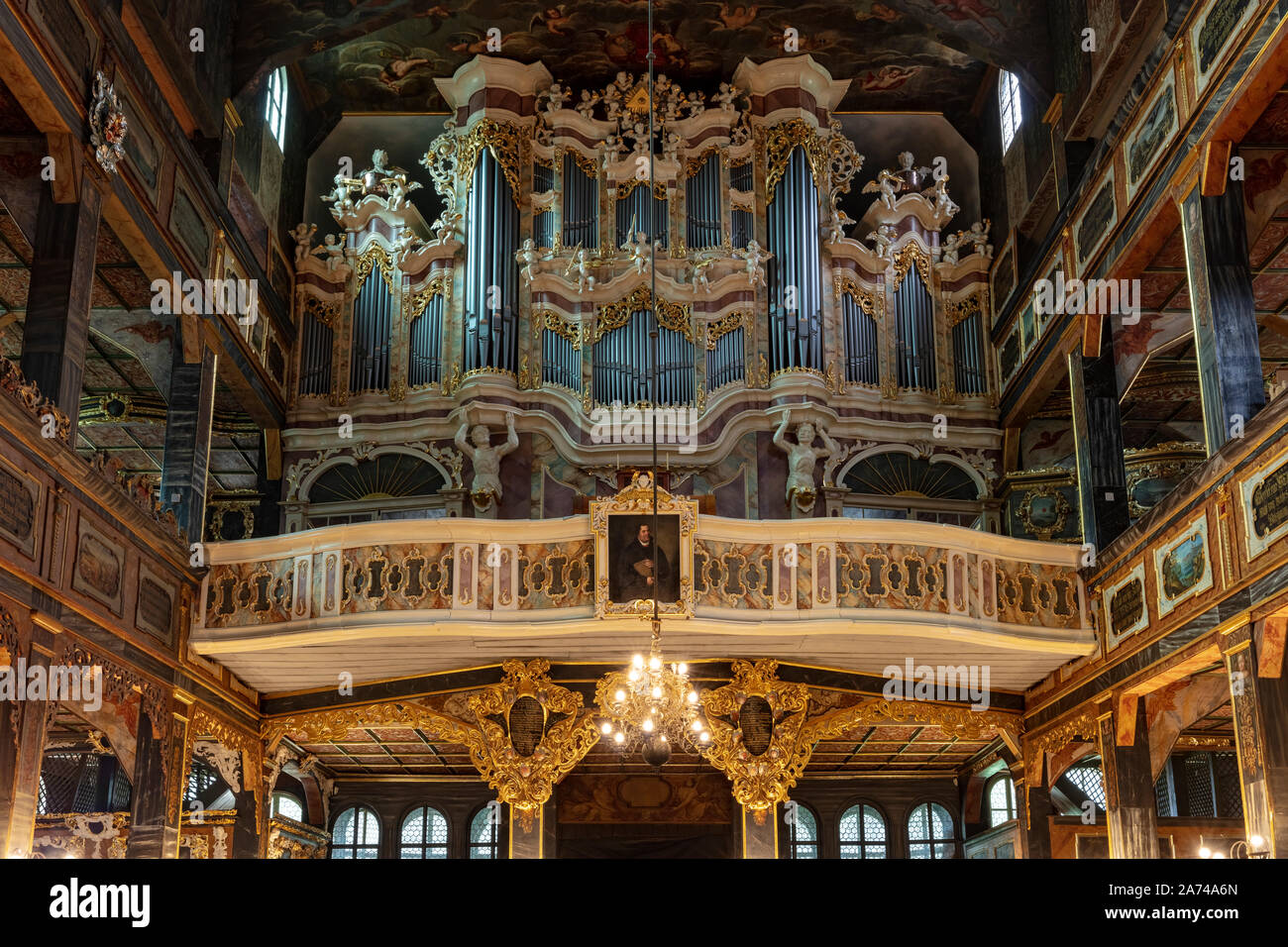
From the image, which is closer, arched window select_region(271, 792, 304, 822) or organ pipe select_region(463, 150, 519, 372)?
organ pipe select_region(463, 150, 519, 372)

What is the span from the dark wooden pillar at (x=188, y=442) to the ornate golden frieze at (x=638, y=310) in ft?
19.4

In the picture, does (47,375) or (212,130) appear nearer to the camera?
(47,375)

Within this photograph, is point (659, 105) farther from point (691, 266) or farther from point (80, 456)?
point (80, 456)

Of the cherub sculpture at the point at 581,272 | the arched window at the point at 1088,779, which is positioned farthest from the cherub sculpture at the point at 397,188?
the arched window at the point at 1088,779

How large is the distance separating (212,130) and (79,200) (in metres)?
4.50

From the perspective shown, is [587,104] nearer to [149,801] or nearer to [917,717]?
[917,717]

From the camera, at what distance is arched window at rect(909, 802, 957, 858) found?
2253 cm

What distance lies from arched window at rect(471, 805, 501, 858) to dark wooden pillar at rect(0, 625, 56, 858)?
11.6 meters

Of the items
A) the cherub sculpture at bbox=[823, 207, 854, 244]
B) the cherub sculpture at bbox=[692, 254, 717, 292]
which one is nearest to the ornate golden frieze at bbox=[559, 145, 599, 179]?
the cherub sculpture at bbox=[692, 254, 717, 292]

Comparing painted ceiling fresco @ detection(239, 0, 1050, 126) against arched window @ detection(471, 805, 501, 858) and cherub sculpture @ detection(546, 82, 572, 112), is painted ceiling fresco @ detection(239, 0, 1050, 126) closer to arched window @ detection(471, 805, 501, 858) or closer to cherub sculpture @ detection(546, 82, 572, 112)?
cherub sculpture @ detection(546, 82, 572, 112)

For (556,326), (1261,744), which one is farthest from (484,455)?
(1261,744)

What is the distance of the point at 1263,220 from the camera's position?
48.7 feet

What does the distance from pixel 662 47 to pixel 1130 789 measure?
13507 millimetres
